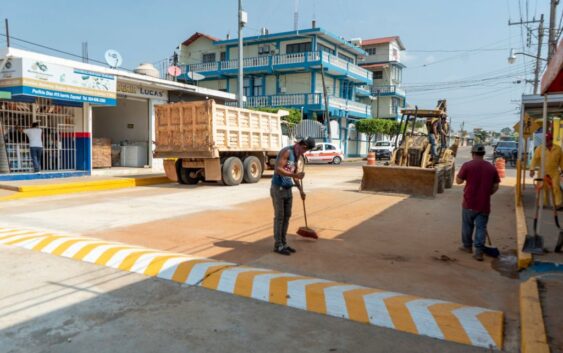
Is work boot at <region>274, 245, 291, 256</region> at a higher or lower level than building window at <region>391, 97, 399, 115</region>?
lower

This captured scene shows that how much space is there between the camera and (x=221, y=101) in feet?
80.0

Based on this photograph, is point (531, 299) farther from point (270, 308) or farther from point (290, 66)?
point (290, 66)

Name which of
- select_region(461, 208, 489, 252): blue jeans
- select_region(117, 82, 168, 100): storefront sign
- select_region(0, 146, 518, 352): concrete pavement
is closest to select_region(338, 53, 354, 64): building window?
select_region(117, 82, 168, 100): storefront sign

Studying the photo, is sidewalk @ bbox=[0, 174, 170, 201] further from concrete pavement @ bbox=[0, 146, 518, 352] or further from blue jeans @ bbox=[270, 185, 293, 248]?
blue jeans @ bbox=[270, 185, 293, 248]

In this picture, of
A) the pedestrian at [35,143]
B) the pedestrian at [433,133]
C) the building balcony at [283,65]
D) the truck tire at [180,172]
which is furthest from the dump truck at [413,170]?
the building balcony at [283,65]

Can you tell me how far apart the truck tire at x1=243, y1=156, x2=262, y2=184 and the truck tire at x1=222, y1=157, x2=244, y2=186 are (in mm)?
403

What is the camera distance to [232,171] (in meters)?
15.3

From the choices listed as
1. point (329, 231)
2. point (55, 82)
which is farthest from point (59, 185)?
point (329, 231)

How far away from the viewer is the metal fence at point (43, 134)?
1547 centimetres

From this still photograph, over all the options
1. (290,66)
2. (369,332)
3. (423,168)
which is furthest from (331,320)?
(290,66)

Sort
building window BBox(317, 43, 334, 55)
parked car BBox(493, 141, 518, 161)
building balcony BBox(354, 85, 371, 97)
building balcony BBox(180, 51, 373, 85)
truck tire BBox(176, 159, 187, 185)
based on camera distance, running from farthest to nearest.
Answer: building balcony BBox(354, 85, 371, 97) < building window BBox(317, 43, 334, 55) < building balcony BBox(180, 51, 373, 85) < parked car BBox(493, 141, 518, 161) < truck tire BBox(176, 159, 187, 185)

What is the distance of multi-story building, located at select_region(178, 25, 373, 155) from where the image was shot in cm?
3812

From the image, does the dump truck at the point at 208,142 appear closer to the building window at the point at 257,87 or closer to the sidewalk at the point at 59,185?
the sidewalk at the point at 59,185

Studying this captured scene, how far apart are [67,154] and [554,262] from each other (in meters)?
15.9
